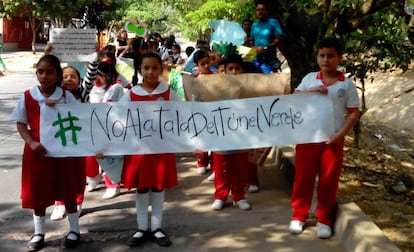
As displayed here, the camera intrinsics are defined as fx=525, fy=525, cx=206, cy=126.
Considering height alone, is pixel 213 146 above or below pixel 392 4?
below

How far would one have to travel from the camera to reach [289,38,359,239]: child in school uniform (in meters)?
3.84

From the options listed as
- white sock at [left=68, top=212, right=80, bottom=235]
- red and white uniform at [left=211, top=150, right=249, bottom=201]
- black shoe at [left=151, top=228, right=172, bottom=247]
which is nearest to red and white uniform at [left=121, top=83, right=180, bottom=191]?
black shoe at [left=151, top=228, right=172, bottom=247]

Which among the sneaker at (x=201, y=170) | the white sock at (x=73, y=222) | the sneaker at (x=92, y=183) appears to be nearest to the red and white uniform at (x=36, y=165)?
the white sock at (x=73, y=222)

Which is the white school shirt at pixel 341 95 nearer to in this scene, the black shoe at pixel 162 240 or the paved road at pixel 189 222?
the paved road at pixel 189 222

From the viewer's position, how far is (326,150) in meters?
3.95

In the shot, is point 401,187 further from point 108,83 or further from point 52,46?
point 52,46

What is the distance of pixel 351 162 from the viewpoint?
6258 millimetres

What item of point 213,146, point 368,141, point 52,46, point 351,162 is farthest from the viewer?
point 368,141

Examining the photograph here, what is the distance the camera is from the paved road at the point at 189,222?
397 cm

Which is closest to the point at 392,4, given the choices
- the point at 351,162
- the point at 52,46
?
the point at 351,162

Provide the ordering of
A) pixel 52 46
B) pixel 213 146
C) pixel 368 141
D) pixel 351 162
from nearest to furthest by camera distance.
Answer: pixel 213 146
pixel 52 46
pixel 351 162
pixel 368 141

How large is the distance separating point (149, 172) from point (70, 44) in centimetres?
214

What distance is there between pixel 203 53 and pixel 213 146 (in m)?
2.59

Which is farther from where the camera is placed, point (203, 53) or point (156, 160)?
point (203, 53)
